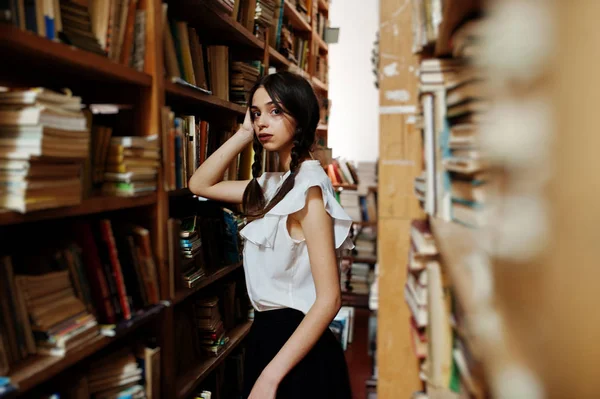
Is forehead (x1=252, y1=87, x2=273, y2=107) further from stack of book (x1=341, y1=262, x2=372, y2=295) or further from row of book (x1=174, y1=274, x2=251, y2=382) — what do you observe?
stack of book (x1=341, y1=262, x2=372, y2=295)

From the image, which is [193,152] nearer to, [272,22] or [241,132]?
[241,132]

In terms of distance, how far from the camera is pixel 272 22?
8.54ft

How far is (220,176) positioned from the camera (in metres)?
1.75

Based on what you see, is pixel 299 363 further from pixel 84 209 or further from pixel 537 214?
pixel 537 214

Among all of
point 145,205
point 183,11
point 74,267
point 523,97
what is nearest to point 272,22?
point 183,11

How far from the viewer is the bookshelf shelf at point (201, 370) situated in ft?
5.32

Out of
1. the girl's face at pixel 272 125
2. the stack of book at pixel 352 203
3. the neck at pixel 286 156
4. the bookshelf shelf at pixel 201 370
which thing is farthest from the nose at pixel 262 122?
the stack of book at pixel 352 203

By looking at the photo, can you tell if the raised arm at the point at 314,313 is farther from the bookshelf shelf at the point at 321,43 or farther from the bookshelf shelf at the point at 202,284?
the bookshelf shelf at the point at 321,43

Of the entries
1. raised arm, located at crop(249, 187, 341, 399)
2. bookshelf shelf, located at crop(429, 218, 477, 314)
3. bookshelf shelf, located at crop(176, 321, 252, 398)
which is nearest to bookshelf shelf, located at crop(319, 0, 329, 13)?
bookshelf shelf, located at crop(176, 321, 252, 398)

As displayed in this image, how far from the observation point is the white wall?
513cm

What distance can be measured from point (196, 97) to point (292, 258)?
28.7 inches

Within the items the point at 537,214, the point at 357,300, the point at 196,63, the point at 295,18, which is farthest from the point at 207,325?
the point at 357,300

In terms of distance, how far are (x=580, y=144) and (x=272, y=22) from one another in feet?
8.54

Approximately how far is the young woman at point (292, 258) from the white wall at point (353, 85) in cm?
357
